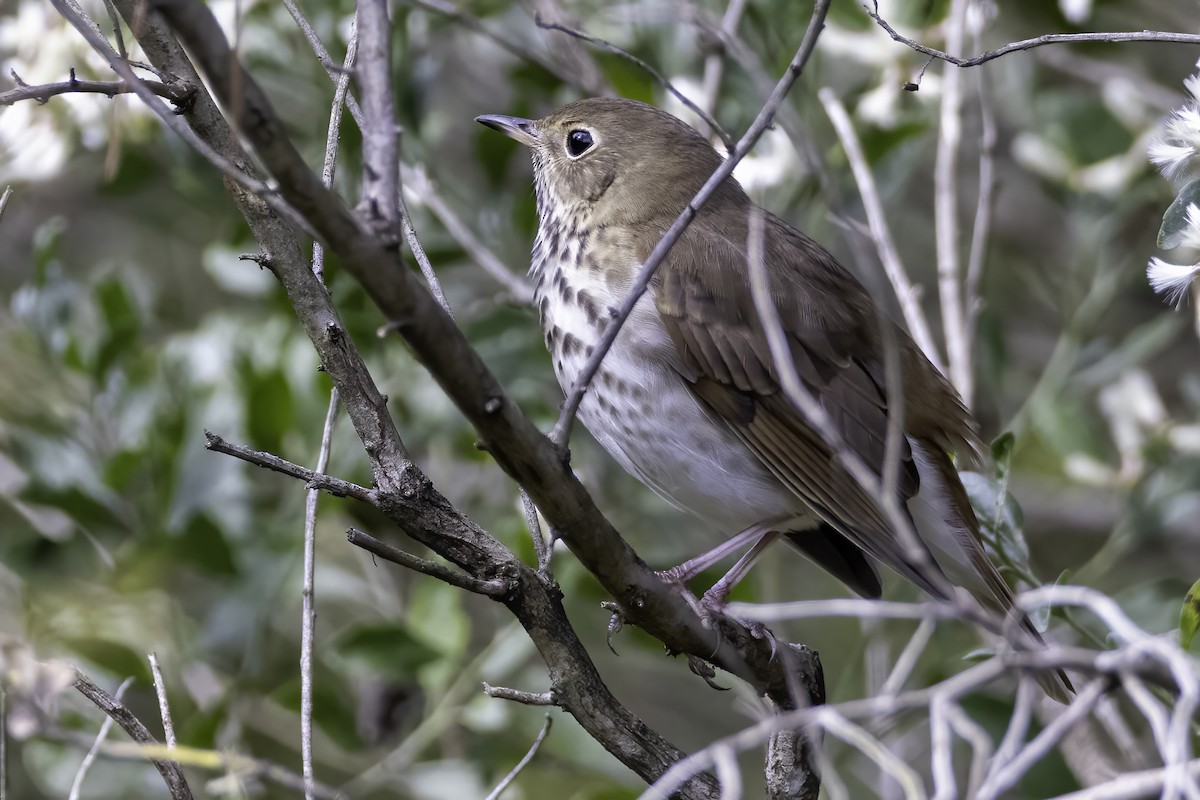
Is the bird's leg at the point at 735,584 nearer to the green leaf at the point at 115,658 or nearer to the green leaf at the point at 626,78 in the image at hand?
the green leaf at the point at 115,658

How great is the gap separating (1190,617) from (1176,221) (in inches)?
29.7

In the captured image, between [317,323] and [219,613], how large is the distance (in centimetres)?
171

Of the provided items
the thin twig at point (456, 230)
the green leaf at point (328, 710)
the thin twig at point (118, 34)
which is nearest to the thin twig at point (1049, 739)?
the thin twig at point (118, 34)

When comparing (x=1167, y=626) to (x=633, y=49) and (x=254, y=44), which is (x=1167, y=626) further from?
(x=254, y=44)

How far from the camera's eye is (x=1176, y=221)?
2502 mm

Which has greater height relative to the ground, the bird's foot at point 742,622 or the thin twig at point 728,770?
the bird's foot at point 742,622

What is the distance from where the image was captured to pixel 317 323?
257 cm

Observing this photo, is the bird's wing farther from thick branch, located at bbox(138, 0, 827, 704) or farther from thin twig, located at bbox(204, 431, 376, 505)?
thin twig, located at bbox(204, 431, 376, 505)

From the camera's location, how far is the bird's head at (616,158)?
13.1 ft

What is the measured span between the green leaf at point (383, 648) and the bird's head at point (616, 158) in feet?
4.51

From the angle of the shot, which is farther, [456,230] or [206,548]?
[456,230]

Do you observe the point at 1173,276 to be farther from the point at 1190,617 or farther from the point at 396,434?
the point at 396,434

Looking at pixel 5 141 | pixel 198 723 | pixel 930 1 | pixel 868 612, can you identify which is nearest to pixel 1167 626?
pixel 930 1

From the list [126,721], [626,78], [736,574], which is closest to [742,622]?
[736,574]
